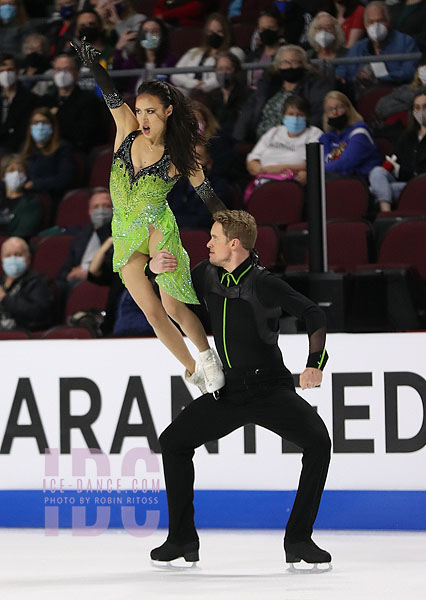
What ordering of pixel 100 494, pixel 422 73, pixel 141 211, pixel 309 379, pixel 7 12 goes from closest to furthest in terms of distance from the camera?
pixel 309 379, pixel 141 211, pixel 100 494, pixel 422 73, pixel 7 12

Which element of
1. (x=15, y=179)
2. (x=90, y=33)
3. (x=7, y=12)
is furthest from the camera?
(x=7, y=12)

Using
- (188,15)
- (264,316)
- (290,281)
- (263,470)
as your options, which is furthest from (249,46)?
(264,316)

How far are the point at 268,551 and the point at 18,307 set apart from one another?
9.03 ft

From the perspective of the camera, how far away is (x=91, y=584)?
4430 millimetres

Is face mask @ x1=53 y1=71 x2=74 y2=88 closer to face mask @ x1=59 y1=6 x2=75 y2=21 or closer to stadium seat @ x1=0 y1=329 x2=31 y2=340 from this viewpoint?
face mask @ x1=59 y1=6 x2=75 y2=21

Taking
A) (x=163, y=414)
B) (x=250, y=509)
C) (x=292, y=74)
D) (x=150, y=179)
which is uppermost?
(x=292, y=74)

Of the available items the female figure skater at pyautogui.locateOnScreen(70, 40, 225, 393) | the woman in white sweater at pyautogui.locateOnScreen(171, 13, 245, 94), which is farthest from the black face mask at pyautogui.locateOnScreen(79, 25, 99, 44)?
the female figure skater at pyautogui.locateOnScreen(70, 40, 225, 393)

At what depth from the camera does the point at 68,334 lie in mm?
6703

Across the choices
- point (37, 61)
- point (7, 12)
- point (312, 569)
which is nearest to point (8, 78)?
point (37, 61)

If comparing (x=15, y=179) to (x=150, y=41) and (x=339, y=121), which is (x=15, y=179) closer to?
(x=150, y=41)

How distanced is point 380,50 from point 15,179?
277cm

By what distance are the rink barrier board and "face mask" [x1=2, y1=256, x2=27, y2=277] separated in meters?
1.73

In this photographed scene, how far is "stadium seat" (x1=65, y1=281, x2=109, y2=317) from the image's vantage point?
7.52m

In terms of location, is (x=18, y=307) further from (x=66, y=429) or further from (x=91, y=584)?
(x=91, y=584)
